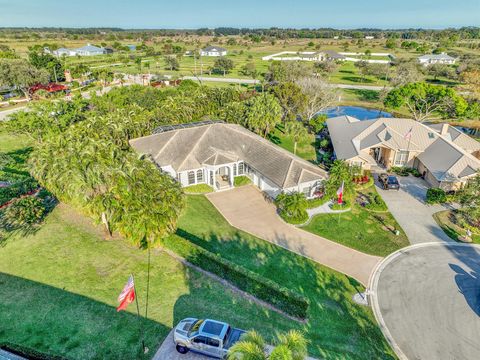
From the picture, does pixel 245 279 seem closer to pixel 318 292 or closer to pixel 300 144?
pixel 318 292

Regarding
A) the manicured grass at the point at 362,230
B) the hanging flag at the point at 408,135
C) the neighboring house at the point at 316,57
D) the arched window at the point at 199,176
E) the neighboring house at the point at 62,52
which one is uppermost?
the neighboring house at the point at 316,57

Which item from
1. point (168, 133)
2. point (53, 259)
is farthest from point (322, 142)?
point (53, 259)

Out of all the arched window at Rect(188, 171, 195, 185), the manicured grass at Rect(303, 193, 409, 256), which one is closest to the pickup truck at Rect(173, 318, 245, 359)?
the manicured grass at Rect(303, 193, 409, 256)

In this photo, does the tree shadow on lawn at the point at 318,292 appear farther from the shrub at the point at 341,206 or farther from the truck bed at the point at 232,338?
the shrub at the point at 341,206

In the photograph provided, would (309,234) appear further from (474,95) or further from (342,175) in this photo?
(474,95)

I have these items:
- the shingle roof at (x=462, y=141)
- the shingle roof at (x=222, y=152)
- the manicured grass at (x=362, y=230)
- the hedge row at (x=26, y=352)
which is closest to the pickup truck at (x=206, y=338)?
the hedge row at (x=26, y=352)

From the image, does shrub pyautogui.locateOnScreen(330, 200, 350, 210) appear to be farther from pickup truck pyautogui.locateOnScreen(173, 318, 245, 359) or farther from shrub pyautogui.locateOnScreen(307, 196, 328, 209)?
pickup truck pyautogui.locateOnScreen(173, 318, 245, 359)
